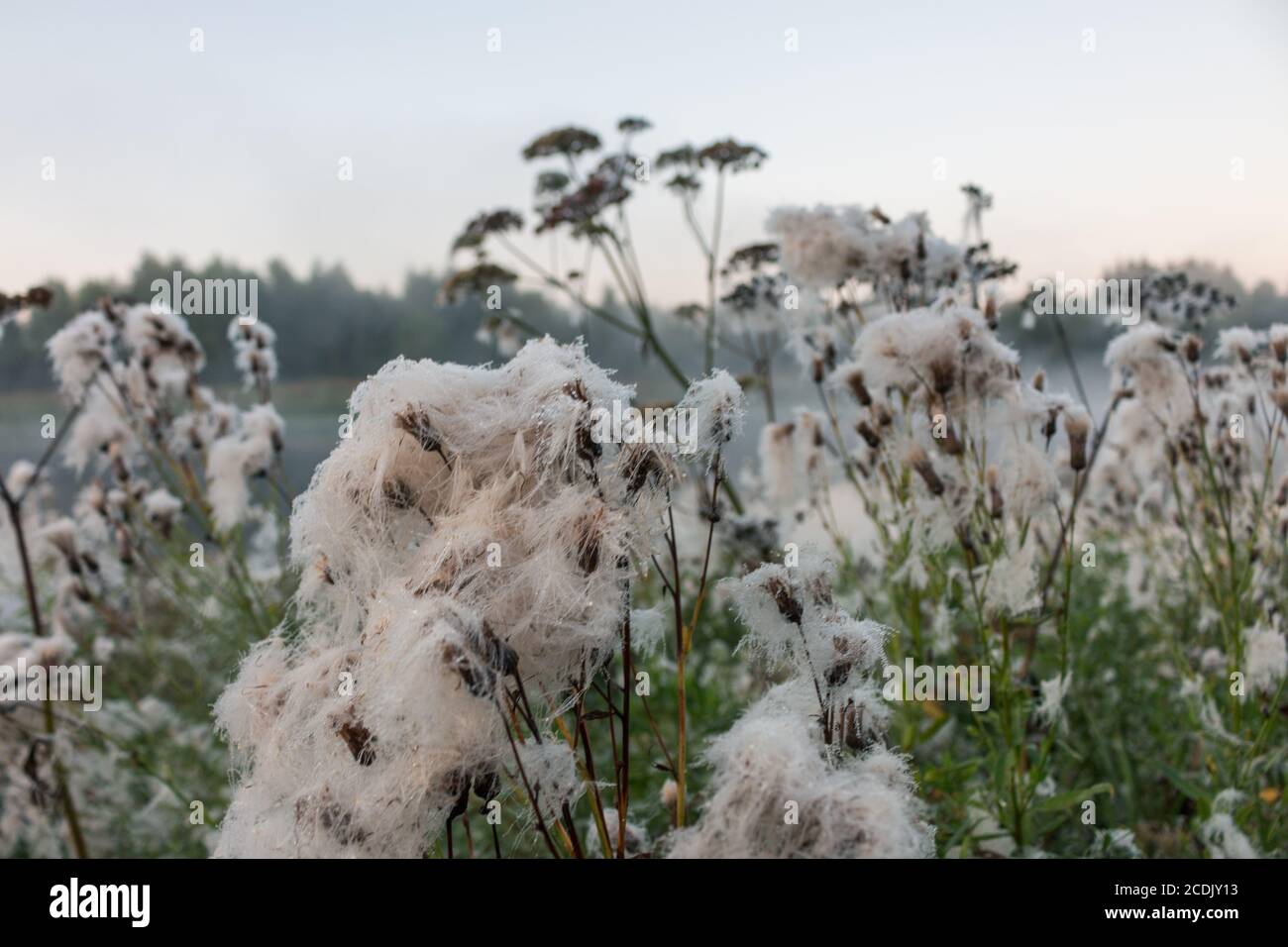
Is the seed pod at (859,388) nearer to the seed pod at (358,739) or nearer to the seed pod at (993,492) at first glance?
the seed pod at (993,492)

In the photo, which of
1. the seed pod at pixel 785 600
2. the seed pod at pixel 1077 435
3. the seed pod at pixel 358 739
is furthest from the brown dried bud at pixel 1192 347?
the seed pod at pixel 358 739

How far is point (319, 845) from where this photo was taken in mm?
1066

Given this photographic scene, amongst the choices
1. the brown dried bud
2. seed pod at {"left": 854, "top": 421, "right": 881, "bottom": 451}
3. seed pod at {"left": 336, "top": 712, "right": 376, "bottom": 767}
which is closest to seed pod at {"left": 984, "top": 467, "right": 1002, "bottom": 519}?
seed pod at {"left": 854, "top": 421, "right": 881, "bottom": 451}

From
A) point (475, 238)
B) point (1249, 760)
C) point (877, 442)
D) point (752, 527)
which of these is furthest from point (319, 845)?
point (475, 238)

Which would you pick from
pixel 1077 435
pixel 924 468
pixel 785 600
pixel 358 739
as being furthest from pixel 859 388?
pixel 358 739

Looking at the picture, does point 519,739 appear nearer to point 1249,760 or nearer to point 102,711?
point 1249,760

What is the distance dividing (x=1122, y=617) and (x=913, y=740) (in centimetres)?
222

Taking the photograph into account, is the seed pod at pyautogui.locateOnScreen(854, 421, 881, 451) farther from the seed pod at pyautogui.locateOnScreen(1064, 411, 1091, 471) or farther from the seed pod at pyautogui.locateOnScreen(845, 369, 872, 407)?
the seed pod at pyautogui.locateOnScreen(1064, 411, 1091, 471)

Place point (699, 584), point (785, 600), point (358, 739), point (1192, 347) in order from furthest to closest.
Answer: point (1192, 347)
point (699, 584)
point (785, 600)
point (358, 739)

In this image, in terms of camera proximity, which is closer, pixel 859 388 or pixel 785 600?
pixel 785 600

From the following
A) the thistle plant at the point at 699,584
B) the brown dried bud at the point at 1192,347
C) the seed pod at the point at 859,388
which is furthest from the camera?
the brown dried bud at the point at 1192,347

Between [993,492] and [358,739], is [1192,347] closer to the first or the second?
[993,492]

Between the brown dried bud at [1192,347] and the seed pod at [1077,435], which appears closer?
the seed pod at [1077,435]

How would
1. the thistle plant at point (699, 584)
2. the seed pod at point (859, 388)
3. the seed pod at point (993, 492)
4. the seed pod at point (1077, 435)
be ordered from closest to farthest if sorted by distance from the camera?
the thistle plant at point (699, 584) → the seed pod at point (1077, 435) → the seed pod at point (993, 492) → the seed pod at point (859, 388)
